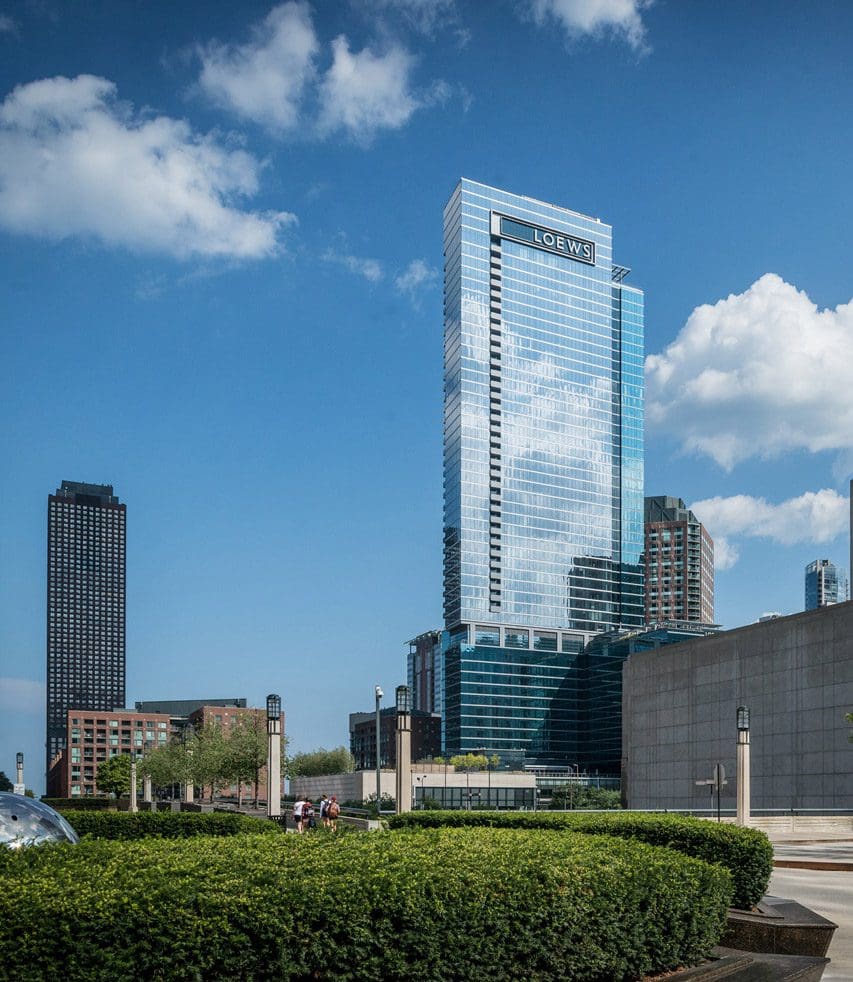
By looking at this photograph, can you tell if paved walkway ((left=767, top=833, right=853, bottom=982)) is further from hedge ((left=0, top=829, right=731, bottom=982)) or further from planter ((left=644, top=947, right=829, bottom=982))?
hedge ((left=0, top=829, right=731, bottom=982))

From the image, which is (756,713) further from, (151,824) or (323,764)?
(323,764)

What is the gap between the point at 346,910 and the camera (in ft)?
29.1

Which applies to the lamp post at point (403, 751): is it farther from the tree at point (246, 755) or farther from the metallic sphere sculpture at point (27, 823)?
the tree at point (246, 755)

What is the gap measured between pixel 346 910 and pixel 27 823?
5.26 meters

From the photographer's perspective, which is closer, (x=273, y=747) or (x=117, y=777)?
(x=273, y=747)

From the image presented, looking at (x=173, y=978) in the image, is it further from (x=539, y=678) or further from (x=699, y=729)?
(x=539, y=678)

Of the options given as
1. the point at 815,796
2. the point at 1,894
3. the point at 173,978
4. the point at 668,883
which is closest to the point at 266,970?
the point at 173,978

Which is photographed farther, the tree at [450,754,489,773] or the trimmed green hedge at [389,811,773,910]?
the tree at [450,754,489,773]

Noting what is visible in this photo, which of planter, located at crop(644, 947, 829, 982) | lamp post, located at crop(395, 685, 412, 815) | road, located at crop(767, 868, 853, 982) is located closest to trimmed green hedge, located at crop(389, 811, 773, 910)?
road, located at crop(767, 868, 853, 982)

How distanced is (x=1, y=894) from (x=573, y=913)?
530 cm

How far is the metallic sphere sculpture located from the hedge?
222 cm

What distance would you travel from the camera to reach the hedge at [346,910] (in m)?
8.00

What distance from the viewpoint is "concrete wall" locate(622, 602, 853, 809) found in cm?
7219

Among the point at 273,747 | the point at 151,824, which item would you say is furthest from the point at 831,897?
the point at 273,747
